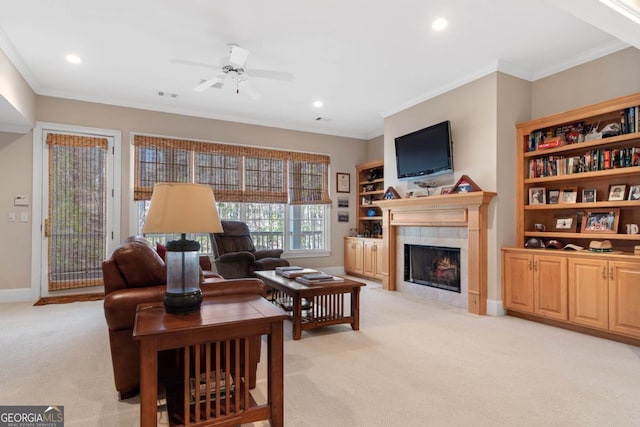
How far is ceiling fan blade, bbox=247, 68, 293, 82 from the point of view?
397 centimetres

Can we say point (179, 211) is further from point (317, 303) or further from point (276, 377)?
point (317, 303)

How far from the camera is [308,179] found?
6801mm

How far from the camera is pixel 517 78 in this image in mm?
4195

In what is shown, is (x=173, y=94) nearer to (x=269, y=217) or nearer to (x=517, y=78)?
(x=269, y=217)

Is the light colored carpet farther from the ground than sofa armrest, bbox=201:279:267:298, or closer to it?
closer to it

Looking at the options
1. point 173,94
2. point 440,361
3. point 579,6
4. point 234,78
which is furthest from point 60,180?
point 579,6

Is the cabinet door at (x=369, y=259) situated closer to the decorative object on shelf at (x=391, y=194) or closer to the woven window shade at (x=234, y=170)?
the decorative object on shelf at (x=391, y=194)

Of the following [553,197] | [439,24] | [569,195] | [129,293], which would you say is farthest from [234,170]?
[569,195]

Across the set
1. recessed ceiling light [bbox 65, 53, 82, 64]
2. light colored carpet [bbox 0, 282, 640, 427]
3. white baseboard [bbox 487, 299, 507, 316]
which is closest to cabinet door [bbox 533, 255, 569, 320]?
light colored carpet [bbox 0, 282, 640, 427]

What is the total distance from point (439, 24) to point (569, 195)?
2.33m

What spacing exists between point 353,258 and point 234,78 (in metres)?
3.96

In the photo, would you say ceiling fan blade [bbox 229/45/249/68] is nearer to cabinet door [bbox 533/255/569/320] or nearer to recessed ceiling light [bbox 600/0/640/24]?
recessed ceiling light [bbox 600/0/640/24]

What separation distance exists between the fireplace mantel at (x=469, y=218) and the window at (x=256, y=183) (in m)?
2.12

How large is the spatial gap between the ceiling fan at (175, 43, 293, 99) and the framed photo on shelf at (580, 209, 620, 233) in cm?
366
